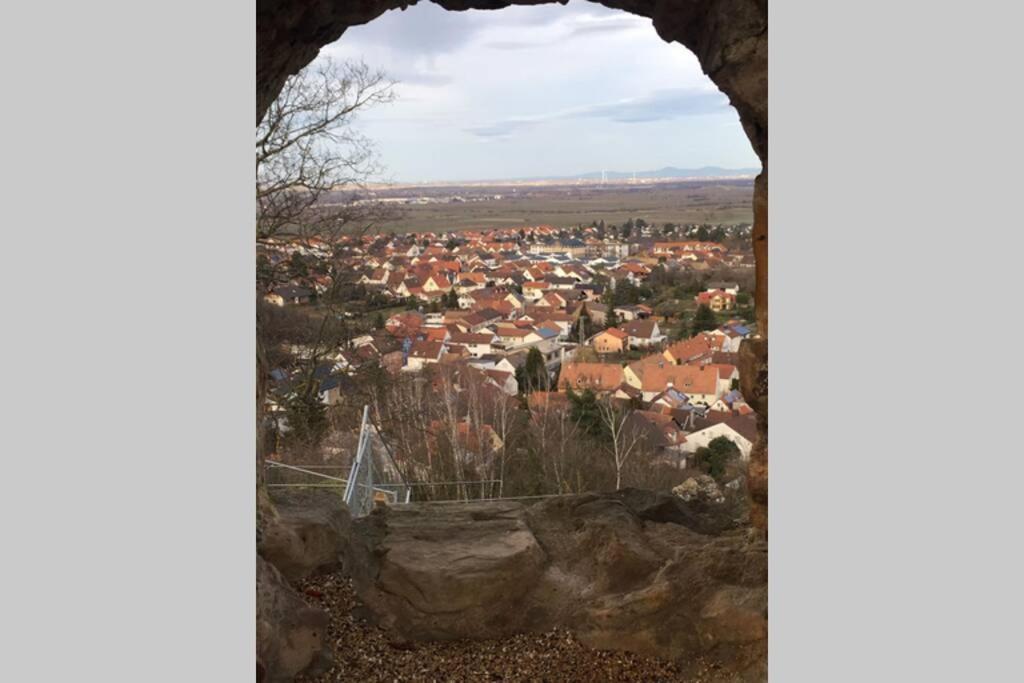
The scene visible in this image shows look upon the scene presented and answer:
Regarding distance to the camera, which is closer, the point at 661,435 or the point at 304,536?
the point at 304,536

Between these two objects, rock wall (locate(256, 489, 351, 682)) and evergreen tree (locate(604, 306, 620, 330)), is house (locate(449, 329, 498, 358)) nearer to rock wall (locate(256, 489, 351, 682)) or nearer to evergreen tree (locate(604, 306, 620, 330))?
evergreen tree (locate(604, 306, 620, 330))

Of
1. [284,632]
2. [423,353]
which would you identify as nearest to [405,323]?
[423,353]

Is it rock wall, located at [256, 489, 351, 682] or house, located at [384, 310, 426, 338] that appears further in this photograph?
house, located at [384, 310, 426, 338]

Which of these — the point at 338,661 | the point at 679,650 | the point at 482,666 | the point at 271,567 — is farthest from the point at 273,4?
the point at 679,650

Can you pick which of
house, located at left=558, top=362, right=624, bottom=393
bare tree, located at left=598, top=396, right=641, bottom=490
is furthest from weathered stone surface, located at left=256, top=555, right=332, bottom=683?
house, located at left=558, top=362, right=624, bottom=393

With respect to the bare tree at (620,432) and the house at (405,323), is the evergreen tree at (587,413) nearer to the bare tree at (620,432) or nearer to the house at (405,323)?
the bare tree at (620,432)

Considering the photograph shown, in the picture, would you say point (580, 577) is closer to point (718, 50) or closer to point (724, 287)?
point (718, 50)
